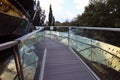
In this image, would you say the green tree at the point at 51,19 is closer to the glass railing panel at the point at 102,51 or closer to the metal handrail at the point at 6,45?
the glass railing panel at the point at 102,51

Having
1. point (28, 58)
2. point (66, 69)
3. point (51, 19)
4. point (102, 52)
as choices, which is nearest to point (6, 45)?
point (28, 58)

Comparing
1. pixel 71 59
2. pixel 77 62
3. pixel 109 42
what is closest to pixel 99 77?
pixel 109 42

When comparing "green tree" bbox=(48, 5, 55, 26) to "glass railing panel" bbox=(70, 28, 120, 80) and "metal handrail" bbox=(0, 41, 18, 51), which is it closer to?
"glass railing panel" bbox=(70, 28, 120, 80)

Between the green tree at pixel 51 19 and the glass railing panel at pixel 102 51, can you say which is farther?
the green tree at pixel 51 19

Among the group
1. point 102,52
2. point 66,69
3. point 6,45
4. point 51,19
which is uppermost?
point 6,45

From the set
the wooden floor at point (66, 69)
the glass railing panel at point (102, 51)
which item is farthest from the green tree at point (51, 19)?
the glass railing panel at point (102, 51)

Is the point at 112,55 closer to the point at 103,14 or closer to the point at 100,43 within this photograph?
the point at 100,43

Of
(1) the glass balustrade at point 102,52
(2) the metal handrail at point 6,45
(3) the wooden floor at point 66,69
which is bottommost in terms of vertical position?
(3) the wooden floor at point 66,69

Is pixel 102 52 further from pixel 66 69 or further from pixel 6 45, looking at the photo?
pixel 6 45

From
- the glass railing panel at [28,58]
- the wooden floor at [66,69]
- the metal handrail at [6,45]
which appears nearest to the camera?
the metal handrail at [6,45]

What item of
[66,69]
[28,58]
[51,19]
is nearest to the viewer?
[28,58]

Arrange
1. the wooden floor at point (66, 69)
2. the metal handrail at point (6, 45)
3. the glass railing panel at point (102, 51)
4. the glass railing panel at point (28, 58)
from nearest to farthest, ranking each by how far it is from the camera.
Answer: the metal handrail at point (6, 45) < the glass railing panel at point (28, 58) < the glass railing panel at point (102, 51) < the wooden floor at point (66, 69)

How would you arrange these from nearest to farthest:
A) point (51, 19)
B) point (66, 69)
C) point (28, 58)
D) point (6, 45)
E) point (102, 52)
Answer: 1. point (6, 45)
2. point (28, 58)
3. point (102, 52)
4. point (66, 69)
5. point (51, 19)

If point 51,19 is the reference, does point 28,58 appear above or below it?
below
